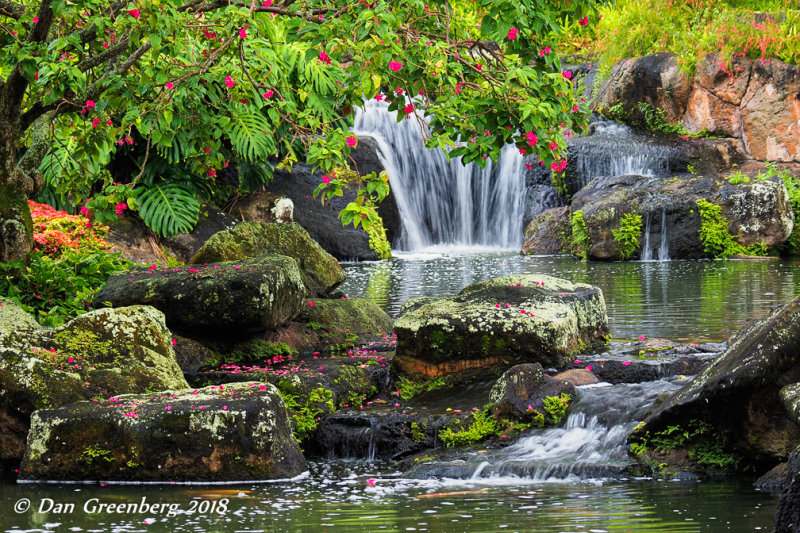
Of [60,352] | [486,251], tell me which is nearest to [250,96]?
[60,352]

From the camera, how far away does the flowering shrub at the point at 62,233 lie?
1258cm

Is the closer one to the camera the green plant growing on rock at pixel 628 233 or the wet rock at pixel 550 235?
the green plant growing on rock at pixel 628 233

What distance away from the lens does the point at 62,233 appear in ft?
41.9

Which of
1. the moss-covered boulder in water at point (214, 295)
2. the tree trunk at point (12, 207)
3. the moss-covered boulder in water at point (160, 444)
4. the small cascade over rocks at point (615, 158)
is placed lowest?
the moss-covered boulder in water at point (160, 444)

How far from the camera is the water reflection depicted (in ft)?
38.9

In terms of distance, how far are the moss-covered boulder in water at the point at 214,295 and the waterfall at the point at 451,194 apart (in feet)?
57.0

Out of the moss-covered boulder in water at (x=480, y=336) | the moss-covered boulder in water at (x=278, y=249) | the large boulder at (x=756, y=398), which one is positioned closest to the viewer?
the large boulder at (x=756, y=398)

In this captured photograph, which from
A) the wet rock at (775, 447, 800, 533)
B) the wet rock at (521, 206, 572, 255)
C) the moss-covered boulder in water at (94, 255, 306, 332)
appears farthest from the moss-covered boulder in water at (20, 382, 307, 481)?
the wet rock at (521, 206, 572, 255)

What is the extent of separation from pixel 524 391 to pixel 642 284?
33.4 feet

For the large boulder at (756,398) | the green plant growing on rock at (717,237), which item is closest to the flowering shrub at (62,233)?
the large boulder at (756,398)

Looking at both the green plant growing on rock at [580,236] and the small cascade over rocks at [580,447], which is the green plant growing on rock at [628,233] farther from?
the small cascade over rocks at [580,447]

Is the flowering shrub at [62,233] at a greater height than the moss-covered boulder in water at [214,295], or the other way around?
the flowering shrub at [62,233]

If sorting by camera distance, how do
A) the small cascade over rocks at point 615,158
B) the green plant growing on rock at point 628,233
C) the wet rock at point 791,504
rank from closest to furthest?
the wet rock at point 791,504, the green plant growing on rock at point 628,233, the small cascade over rocks at point 615,158

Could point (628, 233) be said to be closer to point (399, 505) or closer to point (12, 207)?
point (12, 207)
